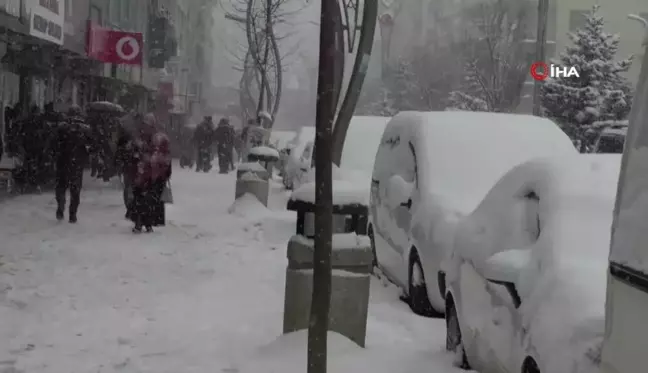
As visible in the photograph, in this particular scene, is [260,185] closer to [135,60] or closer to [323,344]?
[135,60]

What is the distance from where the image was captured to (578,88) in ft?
108

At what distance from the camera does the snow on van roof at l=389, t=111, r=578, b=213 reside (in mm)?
8234

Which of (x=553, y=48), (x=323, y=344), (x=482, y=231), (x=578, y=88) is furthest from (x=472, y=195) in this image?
(x=553, y=48)

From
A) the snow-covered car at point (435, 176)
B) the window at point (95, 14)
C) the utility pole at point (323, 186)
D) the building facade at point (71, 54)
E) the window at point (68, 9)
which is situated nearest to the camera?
the utility pole at point (323, 186)

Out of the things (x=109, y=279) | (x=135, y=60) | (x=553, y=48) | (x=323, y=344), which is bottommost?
(x=109, y=279)

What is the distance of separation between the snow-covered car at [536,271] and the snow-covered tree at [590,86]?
27.5 metres

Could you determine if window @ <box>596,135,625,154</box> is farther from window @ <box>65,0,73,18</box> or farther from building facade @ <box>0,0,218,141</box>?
window @ <box>65,0,73,18</box>

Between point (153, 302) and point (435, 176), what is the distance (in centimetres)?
284

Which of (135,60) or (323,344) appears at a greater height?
(135,60)

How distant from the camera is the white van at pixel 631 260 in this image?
9.12 ft

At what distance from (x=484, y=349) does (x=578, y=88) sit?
29.1 meters

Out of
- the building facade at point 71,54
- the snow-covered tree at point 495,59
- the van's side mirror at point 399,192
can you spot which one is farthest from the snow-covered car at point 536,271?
the snow-covered tree at point 495,59

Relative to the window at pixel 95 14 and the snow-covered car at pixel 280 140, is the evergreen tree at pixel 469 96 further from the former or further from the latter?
the window at pixel 95 14

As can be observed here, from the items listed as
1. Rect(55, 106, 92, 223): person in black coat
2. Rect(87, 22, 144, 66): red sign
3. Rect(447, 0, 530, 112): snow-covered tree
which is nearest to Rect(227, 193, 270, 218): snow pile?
Rect(55, 106, 92, 223): person in black coat
